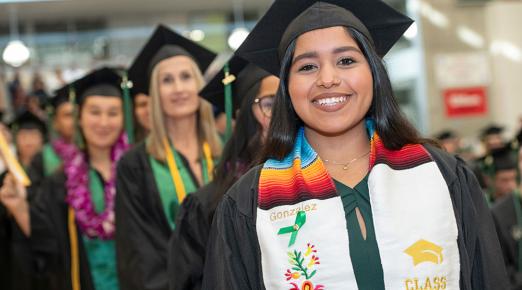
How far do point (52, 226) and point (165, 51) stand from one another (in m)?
1.51

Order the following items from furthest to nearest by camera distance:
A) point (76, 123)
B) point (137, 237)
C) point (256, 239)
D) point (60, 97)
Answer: point (60, 97)
point (76, 123)
point (137, 237)
point (256, 239)

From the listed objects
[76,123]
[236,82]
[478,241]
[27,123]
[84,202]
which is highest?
[27,123]

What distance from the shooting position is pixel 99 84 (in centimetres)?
588

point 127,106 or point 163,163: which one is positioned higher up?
point 127,106

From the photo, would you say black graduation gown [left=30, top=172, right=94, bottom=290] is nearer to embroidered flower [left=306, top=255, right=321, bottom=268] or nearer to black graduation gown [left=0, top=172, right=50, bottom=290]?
black graduation gown [left=0, top=172, right=50, bottom=290]

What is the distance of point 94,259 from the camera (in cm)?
530

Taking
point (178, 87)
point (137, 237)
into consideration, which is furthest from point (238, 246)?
point (178, 87)

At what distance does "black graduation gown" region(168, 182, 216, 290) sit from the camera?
377cm

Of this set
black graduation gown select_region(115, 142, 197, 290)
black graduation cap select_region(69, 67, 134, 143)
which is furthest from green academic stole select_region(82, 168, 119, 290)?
black graduation cap select_region(69, 67, 134, 143)

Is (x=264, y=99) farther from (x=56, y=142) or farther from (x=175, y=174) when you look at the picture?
(x=56, y=142)

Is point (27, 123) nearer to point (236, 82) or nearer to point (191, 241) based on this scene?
point (236, 82)

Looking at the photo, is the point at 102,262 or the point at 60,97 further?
the point at 60,97

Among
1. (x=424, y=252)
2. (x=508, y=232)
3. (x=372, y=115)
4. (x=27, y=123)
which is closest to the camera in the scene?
(x=424, y=252)

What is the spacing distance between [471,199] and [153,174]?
8.24 ft
